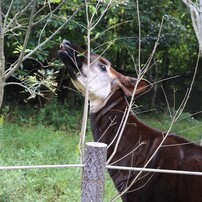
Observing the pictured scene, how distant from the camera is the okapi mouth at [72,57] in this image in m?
2.39

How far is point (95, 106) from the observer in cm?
244

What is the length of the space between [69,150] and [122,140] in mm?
2676

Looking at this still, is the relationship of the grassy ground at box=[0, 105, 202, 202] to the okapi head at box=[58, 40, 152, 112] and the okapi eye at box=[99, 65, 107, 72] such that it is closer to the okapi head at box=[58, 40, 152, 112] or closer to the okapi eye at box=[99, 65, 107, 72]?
the okapi head at box=[58, 40, 152, 112]

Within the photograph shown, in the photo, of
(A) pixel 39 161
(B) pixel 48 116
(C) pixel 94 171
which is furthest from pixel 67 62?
(B) pixel 48 116

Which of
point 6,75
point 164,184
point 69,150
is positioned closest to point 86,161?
point 164,184

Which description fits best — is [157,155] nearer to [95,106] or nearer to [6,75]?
[95,106]

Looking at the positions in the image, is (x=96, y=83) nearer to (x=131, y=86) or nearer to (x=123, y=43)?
(x=131, y=86)

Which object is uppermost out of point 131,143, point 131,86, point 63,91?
point 131,86

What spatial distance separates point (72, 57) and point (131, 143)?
0.55 m

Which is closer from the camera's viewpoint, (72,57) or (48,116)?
(72,57)

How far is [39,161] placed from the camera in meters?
4.36

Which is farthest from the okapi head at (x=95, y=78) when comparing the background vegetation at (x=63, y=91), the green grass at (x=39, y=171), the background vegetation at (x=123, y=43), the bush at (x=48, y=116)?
the bush at (x=48, y=116)

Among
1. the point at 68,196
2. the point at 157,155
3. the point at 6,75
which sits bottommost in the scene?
the point at 68,196

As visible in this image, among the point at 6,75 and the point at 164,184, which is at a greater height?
the point at 6,75
